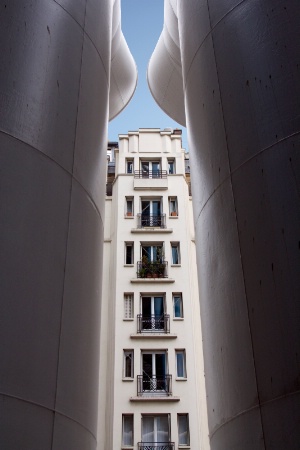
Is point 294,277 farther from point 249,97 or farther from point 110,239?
point 110,239

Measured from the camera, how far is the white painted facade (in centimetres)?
2692

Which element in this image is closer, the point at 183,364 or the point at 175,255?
the point at 183,364

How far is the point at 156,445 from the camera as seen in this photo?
26.0 metres

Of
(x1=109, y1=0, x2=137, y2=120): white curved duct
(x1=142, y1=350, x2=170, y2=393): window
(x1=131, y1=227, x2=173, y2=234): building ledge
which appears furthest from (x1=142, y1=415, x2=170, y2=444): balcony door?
(x1=109, y1=0, x2=137, y2=120): white curved duct

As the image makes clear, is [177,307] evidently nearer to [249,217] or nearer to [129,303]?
[129,303]

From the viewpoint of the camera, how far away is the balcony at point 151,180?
35375mm

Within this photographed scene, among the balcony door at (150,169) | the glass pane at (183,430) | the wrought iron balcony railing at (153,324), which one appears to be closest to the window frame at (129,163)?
the balcony door at (150,169)

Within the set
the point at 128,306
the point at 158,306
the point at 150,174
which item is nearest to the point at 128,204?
the point at 150,174

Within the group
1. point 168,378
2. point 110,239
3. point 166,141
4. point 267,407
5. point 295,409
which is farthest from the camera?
point 166,141

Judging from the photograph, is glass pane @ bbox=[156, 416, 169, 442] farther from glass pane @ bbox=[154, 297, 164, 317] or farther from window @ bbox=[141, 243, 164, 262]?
window @ bbox=[141, 243, 164, 262]

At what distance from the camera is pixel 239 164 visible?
682 cm

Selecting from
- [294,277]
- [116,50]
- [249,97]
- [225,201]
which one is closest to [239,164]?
[225,201]

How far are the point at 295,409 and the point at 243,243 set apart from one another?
2134 millimetres

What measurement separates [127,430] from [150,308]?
6.97 meters
